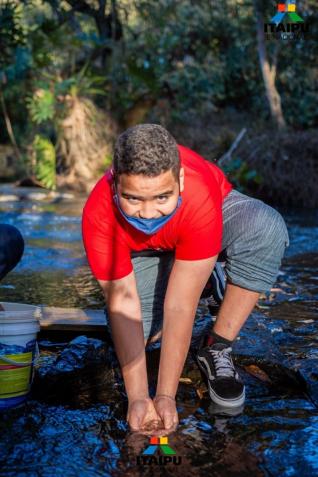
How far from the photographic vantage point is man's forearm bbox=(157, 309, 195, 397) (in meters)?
2.75

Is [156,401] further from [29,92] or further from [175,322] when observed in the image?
[29,92]

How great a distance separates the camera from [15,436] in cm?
251

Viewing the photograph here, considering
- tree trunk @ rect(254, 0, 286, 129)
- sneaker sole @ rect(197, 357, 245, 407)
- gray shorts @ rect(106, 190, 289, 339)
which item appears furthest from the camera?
tree trunk @ rect(254, 0, 286, 129)

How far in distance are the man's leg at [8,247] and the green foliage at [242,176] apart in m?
7.68

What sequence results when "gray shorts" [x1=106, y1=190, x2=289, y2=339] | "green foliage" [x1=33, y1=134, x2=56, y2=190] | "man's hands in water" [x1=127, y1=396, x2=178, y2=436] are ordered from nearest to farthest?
1. "man's hands in water" [x1=127, y1=396, x2=178, y2=436]
2. "gray shorts" [x1=106, y1=190, x2=289, y2=339]
3. "green foliage" [x1=33, y1=134, x2=56, y2=190]

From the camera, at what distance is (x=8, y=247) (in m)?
3.05

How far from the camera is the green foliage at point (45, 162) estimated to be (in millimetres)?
13117

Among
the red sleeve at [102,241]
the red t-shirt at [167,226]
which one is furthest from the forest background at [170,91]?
the red sleeve at [102,241]

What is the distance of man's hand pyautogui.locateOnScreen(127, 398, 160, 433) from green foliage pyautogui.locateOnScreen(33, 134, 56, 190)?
1063 cm

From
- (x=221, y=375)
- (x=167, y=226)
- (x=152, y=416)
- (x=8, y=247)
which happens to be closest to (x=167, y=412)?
(x=152, y=416)

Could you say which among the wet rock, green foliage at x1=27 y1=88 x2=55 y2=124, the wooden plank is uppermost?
the wet rock

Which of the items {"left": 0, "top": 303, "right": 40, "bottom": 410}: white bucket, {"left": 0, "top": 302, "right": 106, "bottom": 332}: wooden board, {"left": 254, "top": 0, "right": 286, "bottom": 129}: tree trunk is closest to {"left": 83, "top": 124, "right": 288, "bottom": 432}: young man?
{"left": 0, "top": 303, "right": 40, "bottom": 410}: white bucket

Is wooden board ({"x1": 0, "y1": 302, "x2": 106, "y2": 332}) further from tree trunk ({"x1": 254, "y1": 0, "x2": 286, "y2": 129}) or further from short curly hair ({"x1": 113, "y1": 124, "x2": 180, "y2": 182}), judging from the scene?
tree trunk ({"x1": 254, "y1": 0, "x2": 286, "y2": 129})

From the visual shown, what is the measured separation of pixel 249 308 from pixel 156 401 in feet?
2.29
